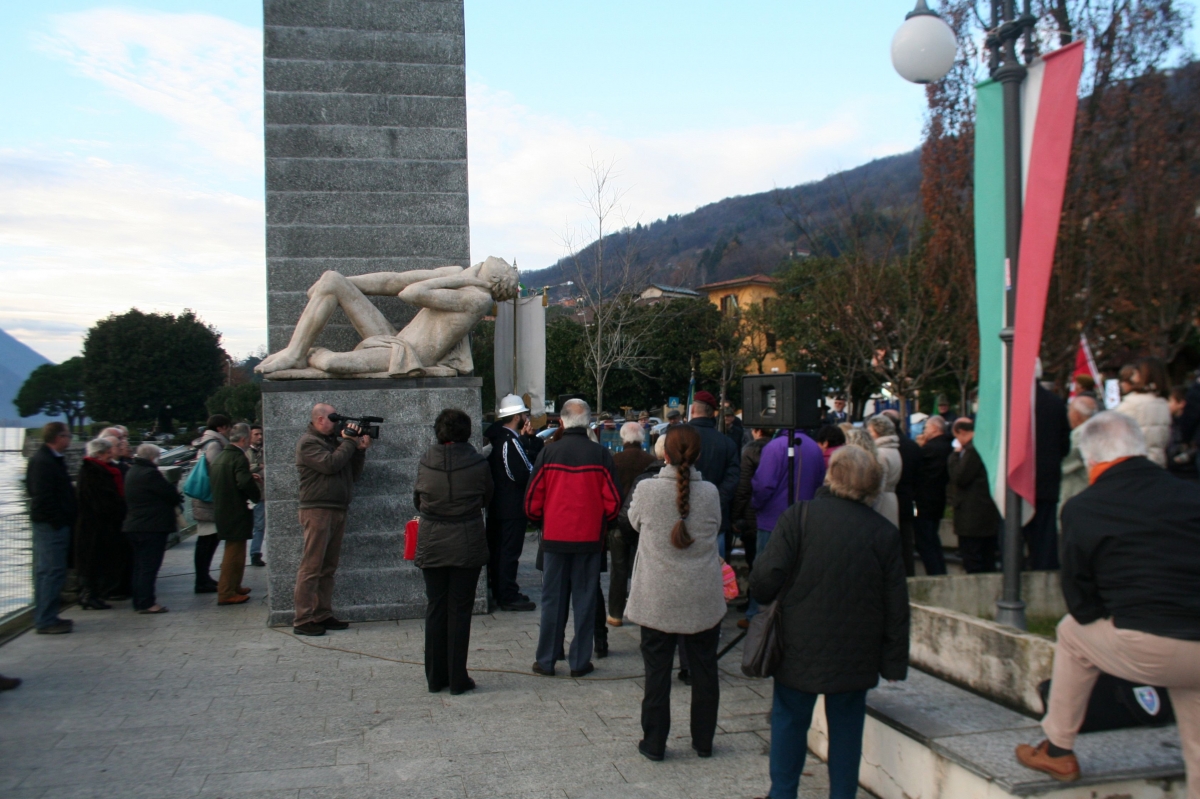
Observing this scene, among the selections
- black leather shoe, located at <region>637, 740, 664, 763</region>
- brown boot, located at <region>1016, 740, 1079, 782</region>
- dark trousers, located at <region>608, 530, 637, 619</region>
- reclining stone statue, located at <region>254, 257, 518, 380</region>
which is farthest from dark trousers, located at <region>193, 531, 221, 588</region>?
brown boot, located at <region>1016, 740, 1079, 782</region>

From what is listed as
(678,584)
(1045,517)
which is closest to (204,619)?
(678,584)

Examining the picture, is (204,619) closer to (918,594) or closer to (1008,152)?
(918,594)

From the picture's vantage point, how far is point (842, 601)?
365 centimetres

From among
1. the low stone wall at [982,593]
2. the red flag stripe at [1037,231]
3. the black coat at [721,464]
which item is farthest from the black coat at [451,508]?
the red flag stripe at [1037,231]

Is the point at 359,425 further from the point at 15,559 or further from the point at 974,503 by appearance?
the point at 974,503

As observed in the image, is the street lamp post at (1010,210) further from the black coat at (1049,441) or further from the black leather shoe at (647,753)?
the black leather shoe at (647,753)

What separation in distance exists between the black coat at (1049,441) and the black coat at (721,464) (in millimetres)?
2476

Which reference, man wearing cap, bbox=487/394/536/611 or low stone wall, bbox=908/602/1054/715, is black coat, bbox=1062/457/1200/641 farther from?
man wearing cap, bbox=487/394/536/611

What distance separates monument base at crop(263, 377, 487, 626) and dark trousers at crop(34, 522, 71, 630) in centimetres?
165

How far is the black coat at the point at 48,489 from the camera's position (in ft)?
23.7

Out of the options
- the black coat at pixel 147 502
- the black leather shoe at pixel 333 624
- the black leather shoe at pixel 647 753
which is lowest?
the black leather shoe at pixel 333 624

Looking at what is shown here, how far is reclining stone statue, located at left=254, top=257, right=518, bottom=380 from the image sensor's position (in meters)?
7.82

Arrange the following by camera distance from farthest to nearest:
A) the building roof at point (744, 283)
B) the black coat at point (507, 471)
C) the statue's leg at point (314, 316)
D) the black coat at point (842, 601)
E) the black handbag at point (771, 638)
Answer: the building roof at point (744, 283) → the black coat at point (507, 471) → the statue's leg at point (314, 316) → the black handbag at point (771, 638) → the black coat at point (842, 601)

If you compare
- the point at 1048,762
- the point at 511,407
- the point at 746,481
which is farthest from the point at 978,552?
the point at 1048,762
